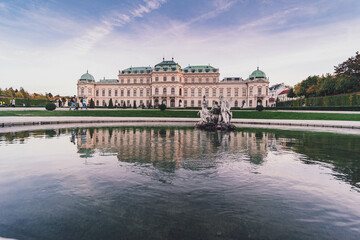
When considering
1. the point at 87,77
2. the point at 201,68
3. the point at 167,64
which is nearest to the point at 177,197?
the point at 167,64

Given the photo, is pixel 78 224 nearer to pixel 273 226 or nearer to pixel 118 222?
pixel 118 222

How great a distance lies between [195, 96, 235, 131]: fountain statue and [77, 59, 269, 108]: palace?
174 feet

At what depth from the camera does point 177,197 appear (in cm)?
403

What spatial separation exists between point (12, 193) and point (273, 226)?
4.62 meters

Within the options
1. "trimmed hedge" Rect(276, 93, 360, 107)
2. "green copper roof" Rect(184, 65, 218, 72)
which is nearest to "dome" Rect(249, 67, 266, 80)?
"green copper roof" Rect(184, 65, 218, 72)

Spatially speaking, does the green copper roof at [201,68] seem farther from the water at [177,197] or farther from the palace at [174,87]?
the water at [177,197]

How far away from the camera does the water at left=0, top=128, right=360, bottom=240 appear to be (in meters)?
3.06

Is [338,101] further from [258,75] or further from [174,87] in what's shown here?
[174,87]

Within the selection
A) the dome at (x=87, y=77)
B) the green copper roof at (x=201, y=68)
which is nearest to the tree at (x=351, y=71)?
the green copper roof at (x=201, y=68)

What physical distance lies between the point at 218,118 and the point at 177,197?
1457 cm

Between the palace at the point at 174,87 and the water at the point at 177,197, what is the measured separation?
6520 cm

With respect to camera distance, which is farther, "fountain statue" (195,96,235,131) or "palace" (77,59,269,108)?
"palace" (77,59,269,108)

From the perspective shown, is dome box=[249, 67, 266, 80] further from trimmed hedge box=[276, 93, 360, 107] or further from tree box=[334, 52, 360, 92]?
tree box=[334, 52, 360, 92]

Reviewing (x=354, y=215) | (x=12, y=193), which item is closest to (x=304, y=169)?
(x=354, y=215)
